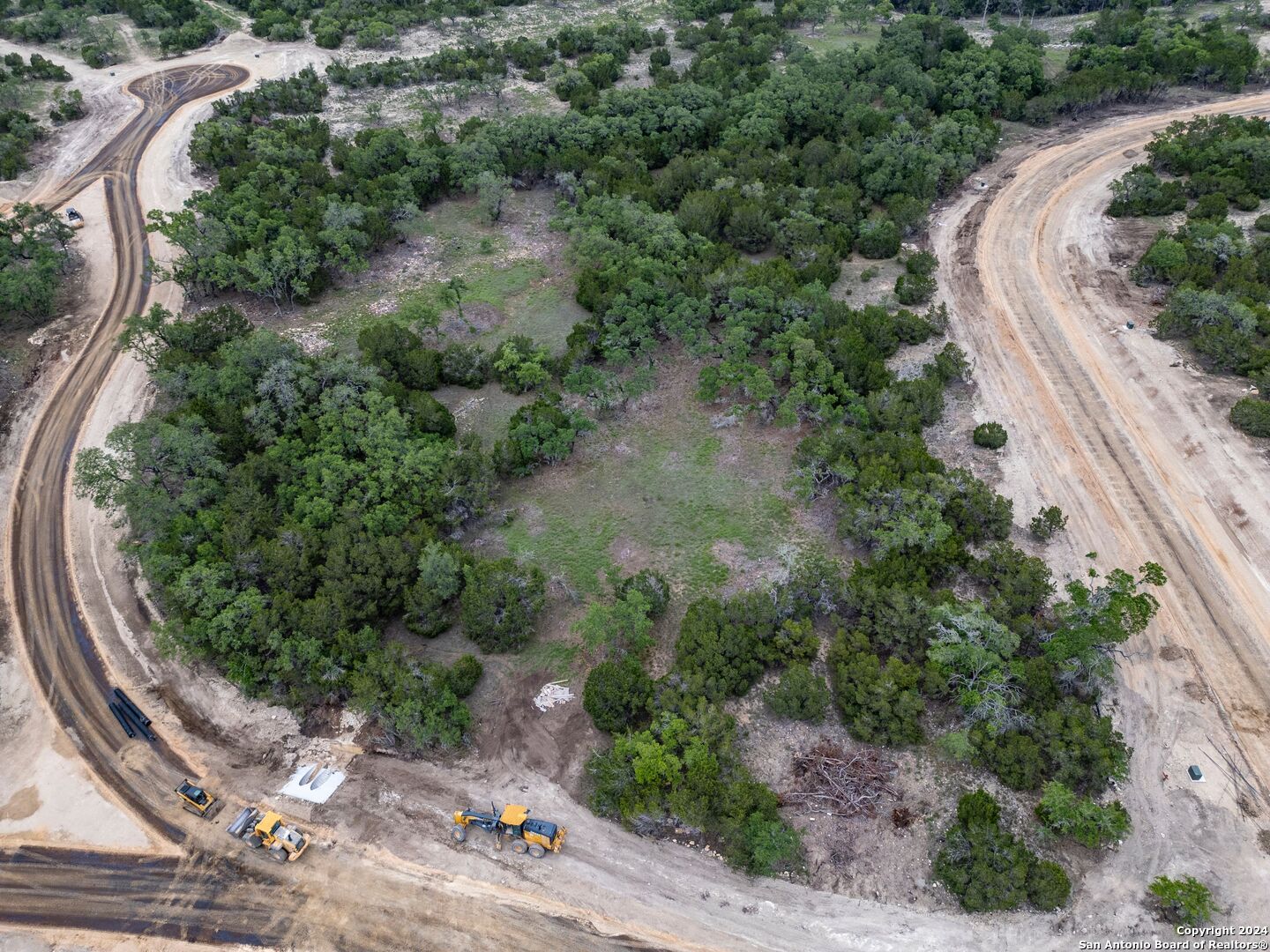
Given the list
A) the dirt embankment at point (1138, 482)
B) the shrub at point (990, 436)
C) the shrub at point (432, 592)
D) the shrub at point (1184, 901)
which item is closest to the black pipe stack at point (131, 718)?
the shrub at point (432, 592)

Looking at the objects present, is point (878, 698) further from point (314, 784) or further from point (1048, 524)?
point (314, 784)

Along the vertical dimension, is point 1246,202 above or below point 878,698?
above

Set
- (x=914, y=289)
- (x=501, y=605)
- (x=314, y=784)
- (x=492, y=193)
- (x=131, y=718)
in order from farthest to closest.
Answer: (x=492, y=193) < (x=914, y=289) < (x=501, y=605) < (x=131, y=718) < (x=314, y=784)

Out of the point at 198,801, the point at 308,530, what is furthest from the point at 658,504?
the point at 198,801

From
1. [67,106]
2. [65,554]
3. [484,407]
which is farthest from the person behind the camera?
[67,106]

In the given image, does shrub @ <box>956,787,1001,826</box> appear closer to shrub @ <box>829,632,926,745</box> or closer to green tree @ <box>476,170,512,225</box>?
shrub @ <box>829,632,926,745</box>

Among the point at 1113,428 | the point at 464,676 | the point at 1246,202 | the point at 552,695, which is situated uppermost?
the point at 1246,202

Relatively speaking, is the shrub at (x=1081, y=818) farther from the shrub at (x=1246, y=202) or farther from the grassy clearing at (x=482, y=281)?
the shrub at (x=1246, y=202)
